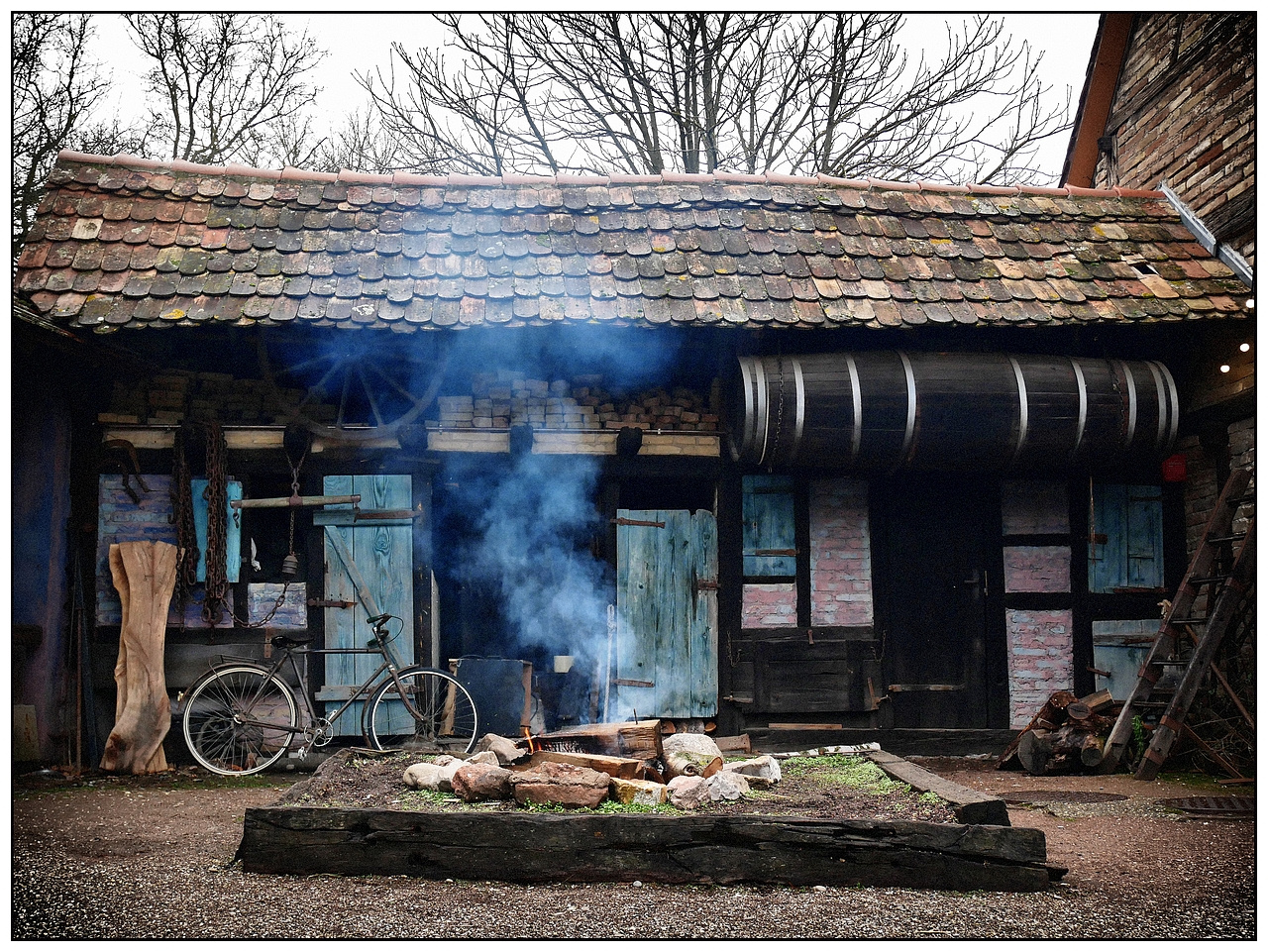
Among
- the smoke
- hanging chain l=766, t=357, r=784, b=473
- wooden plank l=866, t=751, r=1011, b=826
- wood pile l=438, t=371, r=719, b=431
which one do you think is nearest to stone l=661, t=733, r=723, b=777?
wooden plank l=866, t=751, r=1011, b=826

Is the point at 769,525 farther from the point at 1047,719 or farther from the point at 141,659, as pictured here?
the point at 141,659

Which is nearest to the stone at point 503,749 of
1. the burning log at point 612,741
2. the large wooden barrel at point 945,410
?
the burning log at point 612,741

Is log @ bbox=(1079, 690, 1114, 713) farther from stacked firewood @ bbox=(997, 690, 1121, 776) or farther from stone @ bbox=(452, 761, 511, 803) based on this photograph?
stone @ bbox=(452, 761, 511, 803)

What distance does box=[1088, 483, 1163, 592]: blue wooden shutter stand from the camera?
8070 millimetres

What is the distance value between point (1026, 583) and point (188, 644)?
683 cm

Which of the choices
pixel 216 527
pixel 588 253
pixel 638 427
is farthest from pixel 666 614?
pixel 216 527

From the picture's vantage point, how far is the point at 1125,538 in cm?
808

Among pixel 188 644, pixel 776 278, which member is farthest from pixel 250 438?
pixel 776 278

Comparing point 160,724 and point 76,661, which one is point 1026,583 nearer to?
point 160,724

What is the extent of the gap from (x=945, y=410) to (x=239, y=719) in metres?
5.74

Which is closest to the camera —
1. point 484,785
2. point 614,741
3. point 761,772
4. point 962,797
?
point 962,797

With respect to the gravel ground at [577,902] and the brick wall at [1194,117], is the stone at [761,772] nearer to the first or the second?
the gravel ground at [577,902]

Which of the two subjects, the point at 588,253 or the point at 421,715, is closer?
the point at 421,715

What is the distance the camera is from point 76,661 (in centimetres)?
711
